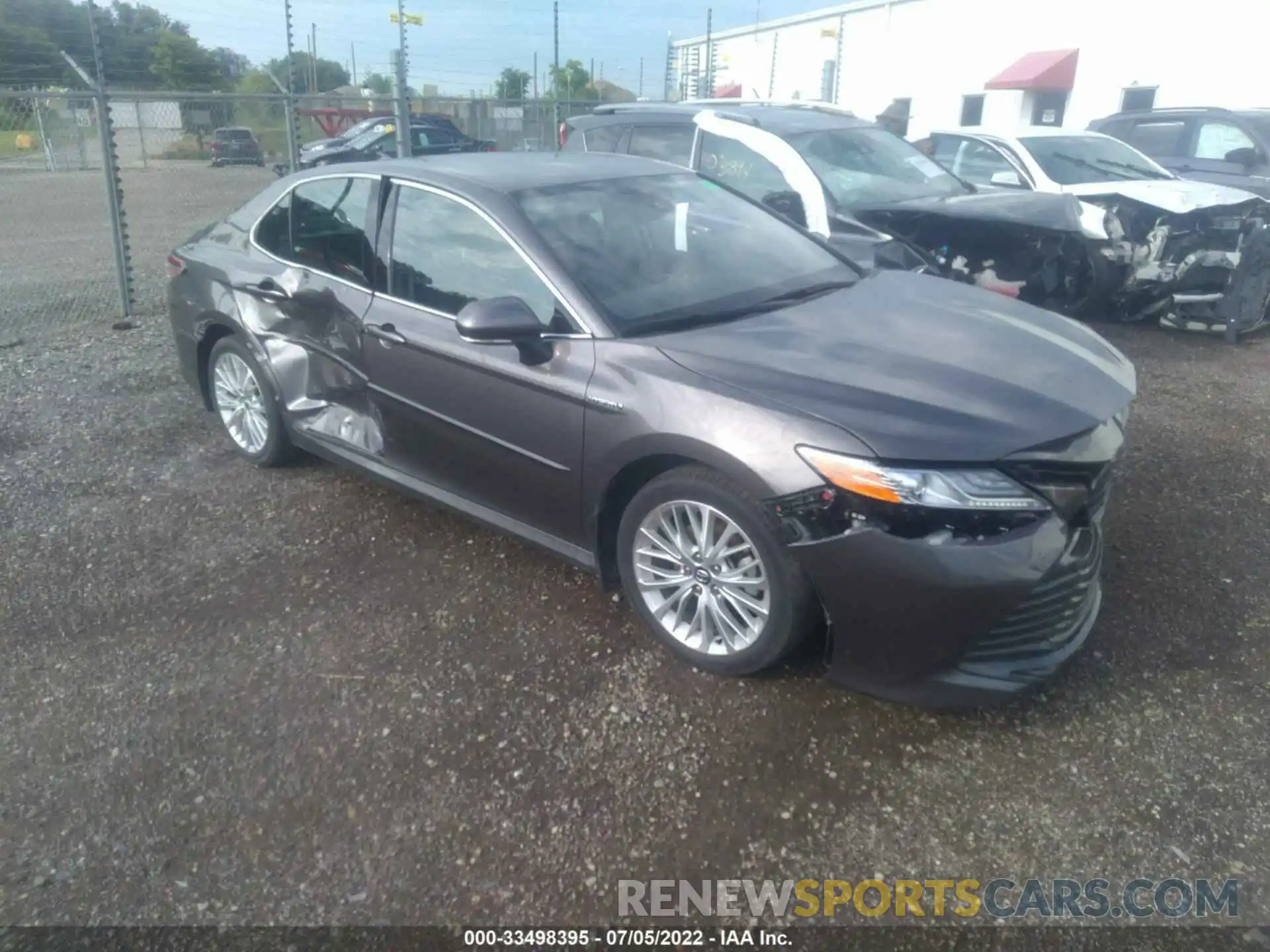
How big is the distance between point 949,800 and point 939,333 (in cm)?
162

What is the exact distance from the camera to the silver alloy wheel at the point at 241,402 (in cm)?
496

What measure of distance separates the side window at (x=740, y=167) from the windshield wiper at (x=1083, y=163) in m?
3.59

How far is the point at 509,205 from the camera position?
3.74 metres

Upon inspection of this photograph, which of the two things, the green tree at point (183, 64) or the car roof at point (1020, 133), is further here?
the green tree at point (183, 64)

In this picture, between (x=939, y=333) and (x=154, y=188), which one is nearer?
(x=939, y=333)

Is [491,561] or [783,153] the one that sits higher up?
[783,153]

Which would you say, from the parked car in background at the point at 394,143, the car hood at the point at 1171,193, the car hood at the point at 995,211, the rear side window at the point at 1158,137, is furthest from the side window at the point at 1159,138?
the parked car in background at the point at 394,143

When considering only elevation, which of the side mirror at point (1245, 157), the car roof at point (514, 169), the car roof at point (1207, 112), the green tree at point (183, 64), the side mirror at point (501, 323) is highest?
the green tree at point (183, 64)

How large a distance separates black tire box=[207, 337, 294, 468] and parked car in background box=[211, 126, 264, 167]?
11.0 meters

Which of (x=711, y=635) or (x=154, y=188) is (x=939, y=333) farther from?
(x=154, y=188)

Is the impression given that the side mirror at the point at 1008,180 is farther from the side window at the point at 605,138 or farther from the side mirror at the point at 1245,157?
the side mirror at the point at 1245,157

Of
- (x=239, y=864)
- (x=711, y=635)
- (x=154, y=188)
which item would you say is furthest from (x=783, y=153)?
(x=154, y=188)

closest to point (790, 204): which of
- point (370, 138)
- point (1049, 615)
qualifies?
point (1049, 615)

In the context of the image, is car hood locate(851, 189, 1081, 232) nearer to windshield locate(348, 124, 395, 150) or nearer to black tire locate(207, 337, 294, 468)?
black tire locate(207, 337, 294, 468)
